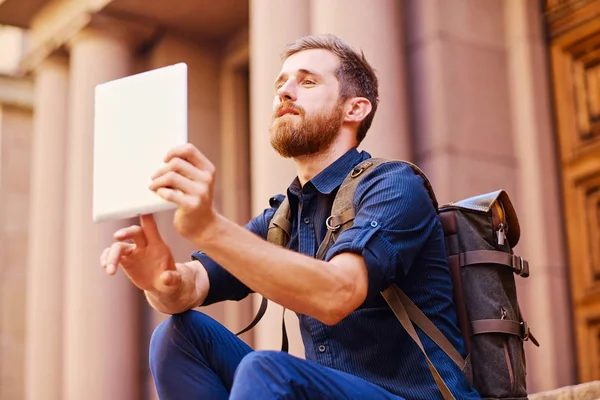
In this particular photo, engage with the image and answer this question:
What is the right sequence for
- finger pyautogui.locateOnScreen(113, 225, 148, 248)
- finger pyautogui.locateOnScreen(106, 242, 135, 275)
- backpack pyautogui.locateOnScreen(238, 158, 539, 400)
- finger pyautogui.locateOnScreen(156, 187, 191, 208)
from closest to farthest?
finger pyautogui.locateOnScreen(156, 187, 191, 208) < finger pyautogui.locateOnScreen(106, 242, 135, 275) < finger pyautogui.locateOnScreen(113, 225, 148, 248) < backpack pyautogui.locateOnScreen(238, 158, 539, 400)

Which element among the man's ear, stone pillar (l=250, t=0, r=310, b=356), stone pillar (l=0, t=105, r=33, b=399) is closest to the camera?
the man's ear

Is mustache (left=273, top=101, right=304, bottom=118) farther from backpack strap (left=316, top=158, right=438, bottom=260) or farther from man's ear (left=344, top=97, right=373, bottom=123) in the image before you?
backpack strap (left=316, top=158, right=438, bottom=260)

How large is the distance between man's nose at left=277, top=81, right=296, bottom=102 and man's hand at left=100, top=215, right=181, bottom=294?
2.48ft

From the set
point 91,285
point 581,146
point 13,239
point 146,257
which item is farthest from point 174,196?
point 13,239

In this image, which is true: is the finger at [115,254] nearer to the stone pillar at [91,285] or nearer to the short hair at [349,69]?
the short hair at [349,69]

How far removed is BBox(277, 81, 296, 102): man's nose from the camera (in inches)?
134

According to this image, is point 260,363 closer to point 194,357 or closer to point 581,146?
point 194,357

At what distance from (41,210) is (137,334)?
1.60 m

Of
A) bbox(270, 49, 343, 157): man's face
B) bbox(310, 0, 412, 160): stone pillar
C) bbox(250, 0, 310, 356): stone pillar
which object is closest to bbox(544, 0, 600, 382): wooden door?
bbox(310, 0, 412, 160): stone pillar

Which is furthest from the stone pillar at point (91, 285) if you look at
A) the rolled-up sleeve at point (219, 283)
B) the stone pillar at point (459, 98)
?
the rolled-up sleeve at point (219, 283)

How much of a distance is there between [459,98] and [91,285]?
11.5 feet

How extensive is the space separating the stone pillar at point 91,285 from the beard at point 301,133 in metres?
4.43

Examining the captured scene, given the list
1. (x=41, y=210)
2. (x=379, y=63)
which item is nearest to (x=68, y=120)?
(x=41, y=210)

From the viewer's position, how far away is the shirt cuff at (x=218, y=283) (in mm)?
3364
